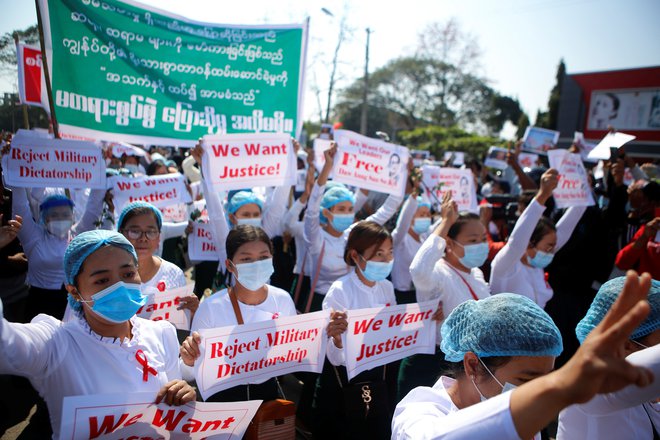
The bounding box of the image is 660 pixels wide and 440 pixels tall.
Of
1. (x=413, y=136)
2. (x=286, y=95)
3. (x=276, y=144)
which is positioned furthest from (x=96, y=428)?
(x=413, y=136)

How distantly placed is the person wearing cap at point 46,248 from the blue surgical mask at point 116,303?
92.6 inches

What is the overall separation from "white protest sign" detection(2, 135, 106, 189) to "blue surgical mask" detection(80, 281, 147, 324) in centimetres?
256

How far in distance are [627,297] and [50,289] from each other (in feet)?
14.0

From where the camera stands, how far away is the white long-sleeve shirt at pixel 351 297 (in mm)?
2986

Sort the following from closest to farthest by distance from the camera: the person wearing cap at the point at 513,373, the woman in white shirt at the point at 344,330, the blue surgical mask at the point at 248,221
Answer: the person wearing cap at the point at 513,373
the woman in white shirt at the point at 344,330
the blue surgical mask at the point at 248,221

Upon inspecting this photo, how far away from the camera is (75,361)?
1830mm

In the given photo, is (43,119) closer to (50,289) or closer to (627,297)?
(50,289)

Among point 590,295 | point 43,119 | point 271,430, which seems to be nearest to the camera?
point 271,430

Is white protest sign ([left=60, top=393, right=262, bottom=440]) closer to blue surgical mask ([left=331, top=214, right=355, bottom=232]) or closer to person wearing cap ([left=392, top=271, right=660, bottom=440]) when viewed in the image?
person wearing cap ([left=392, top=271, right=660, bottom=440])

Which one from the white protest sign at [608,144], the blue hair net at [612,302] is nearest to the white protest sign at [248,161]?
the blue hair net at [612,302]

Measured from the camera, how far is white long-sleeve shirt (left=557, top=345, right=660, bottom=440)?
1618 mm

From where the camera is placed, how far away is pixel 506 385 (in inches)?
61.0

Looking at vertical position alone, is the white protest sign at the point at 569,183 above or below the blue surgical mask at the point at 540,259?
above

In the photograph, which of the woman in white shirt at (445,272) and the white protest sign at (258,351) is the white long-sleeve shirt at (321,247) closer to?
the woman in white shirt at (445,272)
